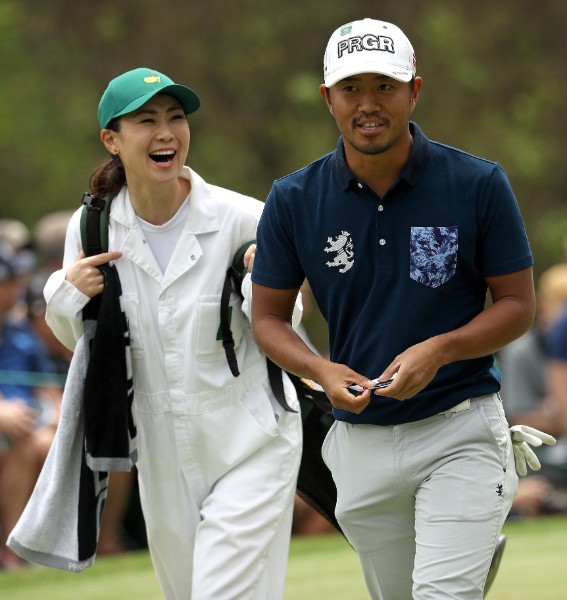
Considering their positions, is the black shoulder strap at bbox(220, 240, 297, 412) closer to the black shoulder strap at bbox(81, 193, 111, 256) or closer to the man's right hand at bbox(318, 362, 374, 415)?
the black shoulder strap at bbox(81, 193, 111, 256)

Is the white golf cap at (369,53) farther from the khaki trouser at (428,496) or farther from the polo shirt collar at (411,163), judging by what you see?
the khaki trouser at (428,496)

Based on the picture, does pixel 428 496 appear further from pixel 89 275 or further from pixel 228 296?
pixel 89 275

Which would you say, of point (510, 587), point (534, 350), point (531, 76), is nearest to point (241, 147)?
point (531, 76)

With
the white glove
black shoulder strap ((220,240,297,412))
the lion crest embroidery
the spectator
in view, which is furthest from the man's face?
the spectator

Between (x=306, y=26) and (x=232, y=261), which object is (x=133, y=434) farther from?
(x=306, y=26)

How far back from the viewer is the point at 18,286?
1040cm

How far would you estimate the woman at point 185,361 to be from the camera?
618 cm

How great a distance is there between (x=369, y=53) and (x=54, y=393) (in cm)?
620

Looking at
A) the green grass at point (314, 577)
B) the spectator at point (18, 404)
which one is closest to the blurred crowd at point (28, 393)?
the spectator at point (18, 404)

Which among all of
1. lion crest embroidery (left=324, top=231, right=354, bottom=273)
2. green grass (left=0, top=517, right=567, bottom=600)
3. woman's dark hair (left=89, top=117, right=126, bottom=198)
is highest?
woman's dark hair (left=89, top=117, right=126, bottom=198)

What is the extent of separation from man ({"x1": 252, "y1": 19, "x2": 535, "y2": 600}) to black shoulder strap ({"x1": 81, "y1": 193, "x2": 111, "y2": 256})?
1.25 m

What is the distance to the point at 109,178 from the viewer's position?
21.2 feet

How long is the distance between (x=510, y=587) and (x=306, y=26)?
1464 cm

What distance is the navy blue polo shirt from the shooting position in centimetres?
501
